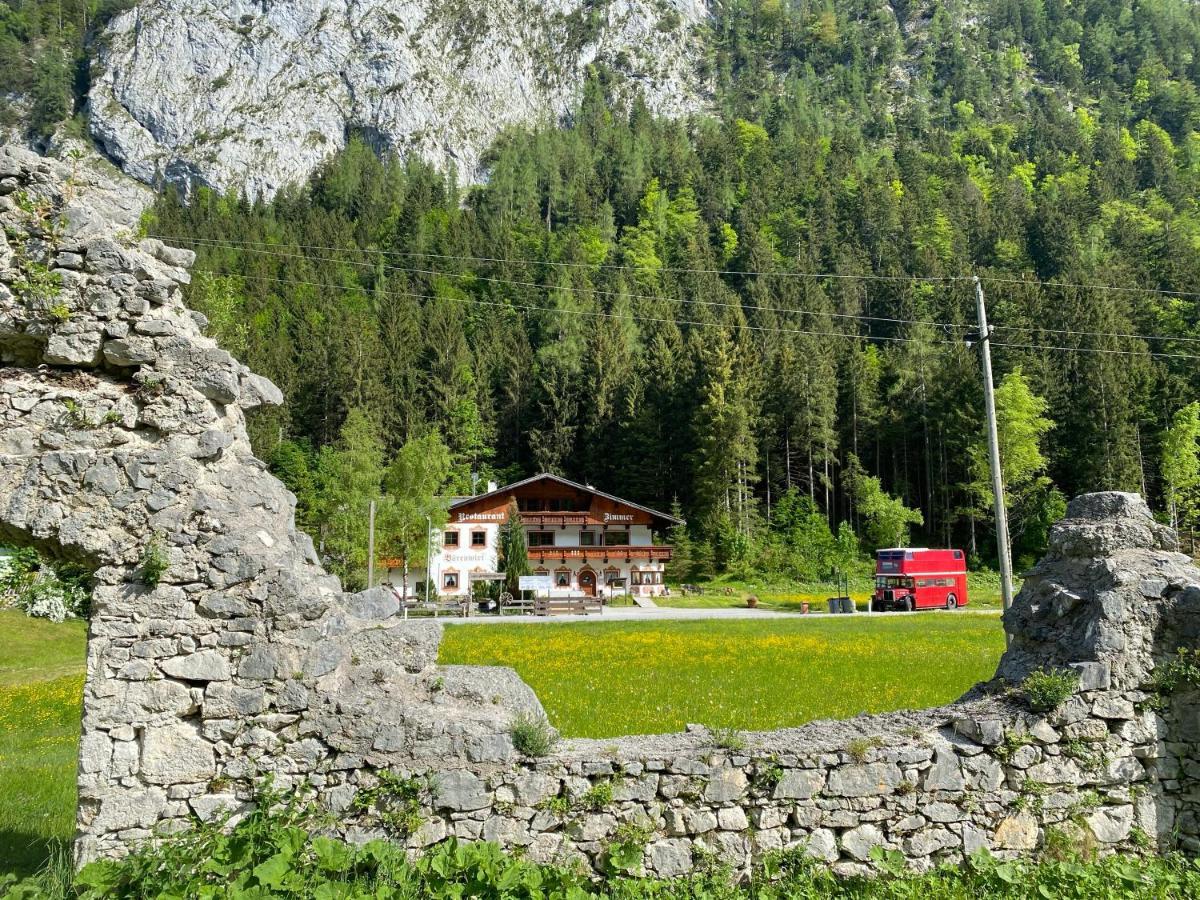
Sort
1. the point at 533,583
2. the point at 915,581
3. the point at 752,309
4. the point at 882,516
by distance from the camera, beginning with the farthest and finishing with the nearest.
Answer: the point at 752,309 < the point at 882,516 < the point at 533,583 < the point at 915,581

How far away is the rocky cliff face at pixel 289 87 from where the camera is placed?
157 m

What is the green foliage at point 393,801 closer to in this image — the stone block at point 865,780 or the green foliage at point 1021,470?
the stone block at point 865,780

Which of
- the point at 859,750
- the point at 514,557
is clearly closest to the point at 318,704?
the point at 859,750

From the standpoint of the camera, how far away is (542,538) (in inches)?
2237

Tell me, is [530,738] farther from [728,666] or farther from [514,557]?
[514,557]

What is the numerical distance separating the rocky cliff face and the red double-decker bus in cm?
14540

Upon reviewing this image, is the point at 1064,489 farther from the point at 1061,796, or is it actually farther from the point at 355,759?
the point at 355,759

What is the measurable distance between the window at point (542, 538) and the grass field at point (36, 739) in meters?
33.2

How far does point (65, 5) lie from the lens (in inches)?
7441

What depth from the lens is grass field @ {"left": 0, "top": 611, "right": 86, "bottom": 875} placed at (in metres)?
7.22

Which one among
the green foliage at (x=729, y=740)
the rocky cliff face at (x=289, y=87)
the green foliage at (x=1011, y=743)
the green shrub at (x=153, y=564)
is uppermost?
the rocky cliff face at (x=289, y=87)

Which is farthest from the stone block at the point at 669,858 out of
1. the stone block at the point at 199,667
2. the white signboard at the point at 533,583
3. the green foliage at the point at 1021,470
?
the green foliage at the point at 1021,470

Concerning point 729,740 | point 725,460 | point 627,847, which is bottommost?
point 627,847

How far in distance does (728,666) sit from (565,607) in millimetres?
21414
